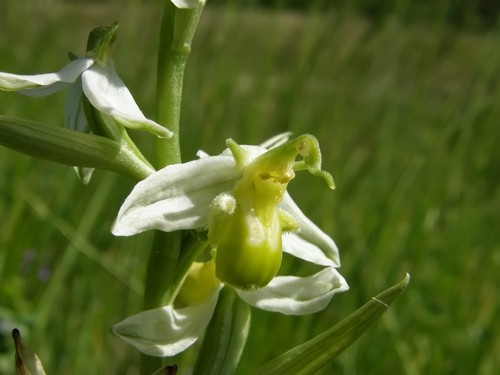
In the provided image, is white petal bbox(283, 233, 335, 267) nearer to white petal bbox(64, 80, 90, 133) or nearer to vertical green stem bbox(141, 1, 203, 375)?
vertical green stem bbox(141, 1, 203, 375)

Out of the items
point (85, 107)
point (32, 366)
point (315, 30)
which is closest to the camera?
point (32, 366)

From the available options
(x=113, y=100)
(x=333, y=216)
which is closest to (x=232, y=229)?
(x=113, y=100)

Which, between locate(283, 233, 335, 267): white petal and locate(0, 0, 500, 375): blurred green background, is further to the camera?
locate(0, 0, 500, 375): blurred green background

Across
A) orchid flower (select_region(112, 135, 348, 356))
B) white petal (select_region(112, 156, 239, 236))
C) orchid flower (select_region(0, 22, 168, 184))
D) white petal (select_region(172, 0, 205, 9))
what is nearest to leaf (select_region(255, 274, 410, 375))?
orchid flower (select_region(112, 135, 348, 356))

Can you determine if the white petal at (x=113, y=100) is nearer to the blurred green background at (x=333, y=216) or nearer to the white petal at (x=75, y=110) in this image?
the white petal at (x=75, y=110)

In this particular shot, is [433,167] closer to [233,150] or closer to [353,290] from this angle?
[353,290]

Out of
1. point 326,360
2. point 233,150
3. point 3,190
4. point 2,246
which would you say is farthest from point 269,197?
point 3,190
